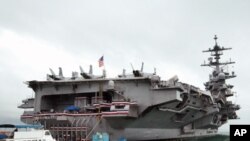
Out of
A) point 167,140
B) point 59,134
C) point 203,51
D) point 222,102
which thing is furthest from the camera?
point 203,51

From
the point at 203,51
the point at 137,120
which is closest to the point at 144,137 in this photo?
the point at 137,120

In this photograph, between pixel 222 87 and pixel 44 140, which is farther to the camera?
pixel 222 87

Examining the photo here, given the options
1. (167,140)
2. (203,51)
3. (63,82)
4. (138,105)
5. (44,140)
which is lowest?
(167,140)

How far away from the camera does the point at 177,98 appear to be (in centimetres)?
1980

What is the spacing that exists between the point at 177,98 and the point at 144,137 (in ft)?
14.8

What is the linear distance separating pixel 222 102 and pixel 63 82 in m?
19.3

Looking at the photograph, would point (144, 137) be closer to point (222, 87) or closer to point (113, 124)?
point (113, 124)

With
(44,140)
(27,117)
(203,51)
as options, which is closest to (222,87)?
(203,51)

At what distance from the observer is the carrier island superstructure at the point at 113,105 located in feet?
66.3

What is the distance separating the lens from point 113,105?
19.9 meters

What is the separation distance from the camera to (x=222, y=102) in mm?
34125

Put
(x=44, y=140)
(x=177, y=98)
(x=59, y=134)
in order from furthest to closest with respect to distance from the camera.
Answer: (x=59, y=134) < (x=177, y=98) < (x=44, y=140)

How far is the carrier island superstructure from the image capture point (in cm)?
2020

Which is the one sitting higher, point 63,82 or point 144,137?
point 63,82
